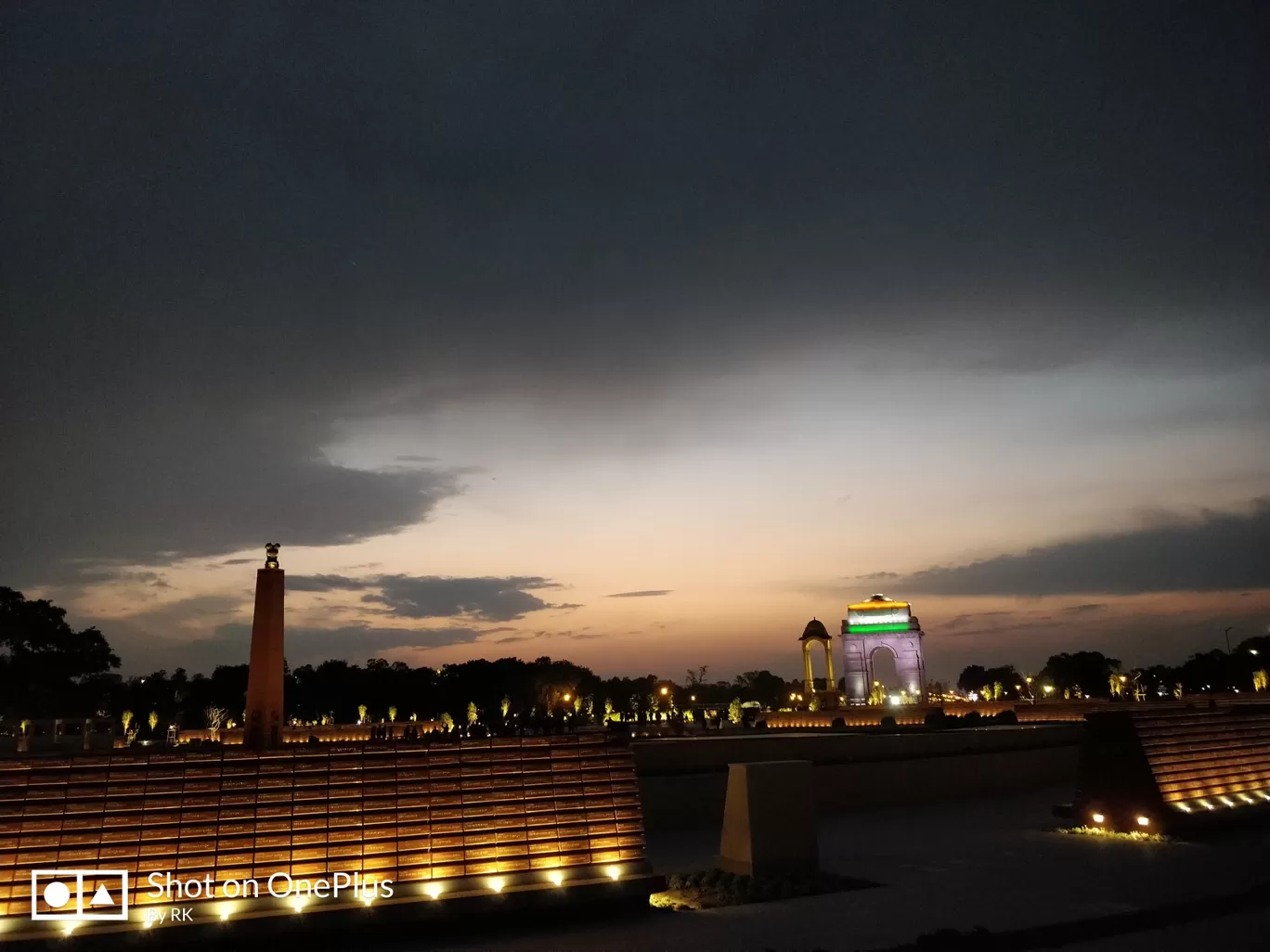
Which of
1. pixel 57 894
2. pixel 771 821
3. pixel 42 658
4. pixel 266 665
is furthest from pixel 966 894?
pixel 42 658

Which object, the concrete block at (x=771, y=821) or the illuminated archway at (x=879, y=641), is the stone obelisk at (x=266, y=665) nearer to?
the concrete block at (x=771, y=821)

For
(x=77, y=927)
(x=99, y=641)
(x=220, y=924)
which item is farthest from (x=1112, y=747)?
(x=99, y=641)

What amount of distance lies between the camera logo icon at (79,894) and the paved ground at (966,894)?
2976mm

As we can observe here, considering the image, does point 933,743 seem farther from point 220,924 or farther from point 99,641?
point 99,641

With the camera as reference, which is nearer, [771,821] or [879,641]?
[771,821]

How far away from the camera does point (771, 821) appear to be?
12.1 meters

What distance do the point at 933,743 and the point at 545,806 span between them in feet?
46.3

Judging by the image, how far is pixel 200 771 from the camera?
375 inches

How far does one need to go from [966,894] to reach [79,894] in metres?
9.90

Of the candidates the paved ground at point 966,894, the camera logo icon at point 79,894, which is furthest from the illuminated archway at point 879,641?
the camera logo icon at point 79,894

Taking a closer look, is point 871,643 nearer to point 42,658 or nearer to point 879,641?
point 879,641

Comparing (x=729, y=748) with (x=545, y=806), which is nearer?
(x=545, y=806)

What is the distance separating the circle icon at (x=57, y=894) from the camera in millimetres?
8430

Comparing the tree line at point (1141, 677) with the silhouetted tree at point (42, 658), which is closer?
the silhouetted tree at point (42, 658)
